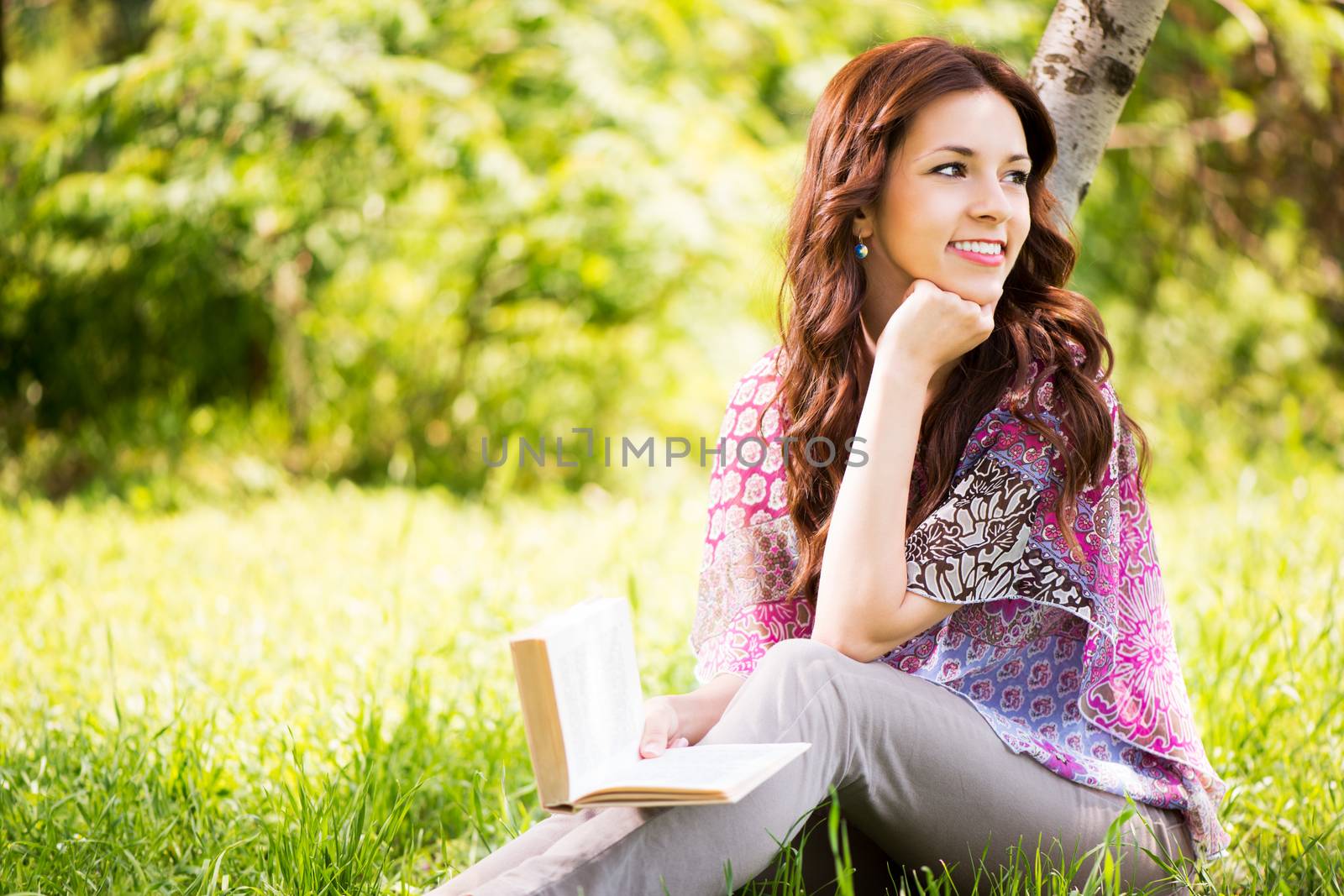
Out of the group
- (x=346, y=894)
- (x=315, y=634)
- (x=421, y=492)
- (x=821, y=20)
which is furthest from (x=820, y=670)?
(x=821, y=20)

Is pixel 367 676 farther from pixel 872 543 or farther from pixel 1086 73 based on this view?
pixel 1086 73

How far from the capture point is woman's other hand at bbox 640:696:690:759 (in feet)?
6.01

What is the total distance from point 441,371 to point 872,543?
448cm

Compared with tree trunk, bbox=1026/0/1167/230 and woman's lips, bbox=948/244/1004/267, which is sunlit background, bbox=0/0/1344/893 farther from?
woman's lips, bbox=948/244/1004/267

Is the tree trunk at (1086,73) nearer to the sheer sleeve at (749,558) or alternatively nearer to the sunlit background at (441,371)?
the sunlit background at (441,371)

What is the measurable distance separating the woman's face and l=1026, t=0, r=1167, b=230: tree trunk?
38 cm

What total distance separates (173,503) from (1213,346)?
5.50 meters

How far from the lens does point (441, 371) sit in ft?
19.9

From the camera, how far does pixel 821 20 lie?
214 inches

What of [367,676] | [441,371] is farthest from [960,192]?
[441,371]

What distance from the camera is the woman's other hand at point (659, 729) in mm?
1833

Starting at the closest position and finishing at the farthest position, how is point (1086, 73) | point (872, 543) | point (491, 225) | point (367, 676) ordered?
point (872, 543) → point (1086, 73) → point (367, 676) → point (491, 225)

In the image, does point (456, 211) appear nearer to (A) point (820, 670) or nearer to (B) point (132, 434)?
(B) point (132, 434)

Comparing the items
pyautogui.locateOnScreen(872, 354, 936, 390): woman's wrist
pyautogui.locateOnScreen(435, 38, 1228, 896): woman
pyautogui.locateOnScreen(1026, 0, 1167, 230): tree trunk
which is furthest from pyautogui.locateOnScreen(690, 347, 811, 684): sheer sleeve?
pyautogui.locateOnScreen(1026, 0, 1167, 230): tree trunk
